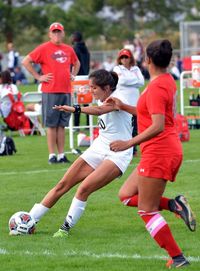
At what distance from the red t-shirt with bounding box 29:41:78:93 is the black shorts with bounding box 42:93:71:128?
3.6 inches

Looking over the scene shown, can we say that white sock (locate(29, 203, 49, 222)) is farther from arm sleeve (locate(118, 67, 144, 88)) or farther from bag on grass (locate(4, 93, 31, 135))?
bag on grass (locate(4, 93, 31, 135))

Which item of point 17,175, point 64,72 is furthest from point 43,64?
point 17,175

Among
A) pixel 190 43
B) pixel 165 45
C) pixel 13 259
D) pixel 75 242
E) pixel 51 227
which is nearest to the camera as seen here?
pixel 165 45

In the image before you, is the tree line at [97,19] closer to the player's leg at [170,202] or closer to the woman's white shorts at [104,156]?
the woman's white shorts at [104,156]

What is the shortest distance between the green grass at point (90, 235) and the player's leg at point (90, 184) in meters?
0.16

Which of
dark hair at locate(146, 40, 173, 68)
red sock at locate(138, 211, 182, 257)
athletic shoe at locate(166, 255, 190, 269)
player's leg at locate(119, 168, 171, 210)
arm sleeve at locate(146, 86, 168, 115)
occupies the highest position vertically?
dark hair at locate(146, 40, 173, 68)

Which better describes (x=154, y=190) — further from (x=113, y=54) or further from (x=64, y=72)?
(x=113, y=54)

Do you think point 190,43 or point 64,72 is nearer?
point 64,72

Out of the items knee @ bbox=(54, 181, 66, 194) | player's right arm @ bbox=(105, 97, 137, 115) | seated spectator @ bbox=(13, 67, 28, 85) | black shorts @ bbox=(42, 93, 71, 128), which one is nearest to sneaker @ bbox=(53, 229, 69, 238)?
knee @ bbox=(54, 181, 66, 194)

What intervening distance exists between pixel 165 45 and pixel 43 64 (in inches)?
321

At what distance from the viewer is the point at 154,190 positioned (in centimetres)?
820

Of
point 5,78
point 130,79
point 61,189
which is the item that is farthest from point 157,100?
point 5,78

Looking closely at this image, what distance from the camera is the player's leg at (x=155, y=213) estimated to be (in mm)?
8195

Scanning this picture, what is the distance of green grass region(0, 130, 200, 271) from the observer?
867cm
